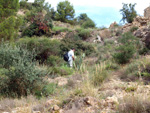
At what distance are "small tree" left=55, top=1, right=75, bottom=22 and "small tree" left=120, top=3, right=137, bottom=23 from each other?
15.7m

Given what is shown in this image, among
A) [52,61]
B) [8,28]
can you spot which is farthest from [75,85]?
[8,28]

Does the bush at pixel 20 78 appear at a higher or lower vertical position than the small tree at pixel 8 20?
lower

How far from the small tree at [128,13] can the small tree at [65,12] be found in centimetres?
1570

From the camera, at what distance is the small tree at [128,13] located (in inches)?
1056

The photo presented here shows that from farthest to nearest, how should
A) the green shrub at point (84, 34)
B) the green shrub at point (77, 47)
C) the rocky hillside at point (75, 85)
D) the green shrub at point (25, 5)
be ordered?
1. the green shrub at point (25, 5)
2. the green shrub at point (84, 34)
3. the green shrub at point (77, 47)
4. the rocky hillside at point (75, 85)

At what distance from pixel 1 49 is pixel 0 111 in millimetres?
4341

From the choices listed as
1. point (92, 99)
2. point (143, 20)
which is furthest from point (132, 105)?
point (143, 20)

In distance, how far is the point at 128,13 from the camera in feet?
89.8

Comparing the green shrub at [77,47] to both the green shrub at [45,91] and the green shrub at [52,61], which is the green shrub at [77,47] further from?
the green shrub at [45,91]

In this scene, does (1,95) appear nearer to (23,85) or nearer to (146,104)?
(23,85)

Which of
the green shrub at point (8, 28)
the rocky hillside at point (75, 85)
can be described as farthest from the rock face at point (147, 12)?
the green shrub at point (8, 28)

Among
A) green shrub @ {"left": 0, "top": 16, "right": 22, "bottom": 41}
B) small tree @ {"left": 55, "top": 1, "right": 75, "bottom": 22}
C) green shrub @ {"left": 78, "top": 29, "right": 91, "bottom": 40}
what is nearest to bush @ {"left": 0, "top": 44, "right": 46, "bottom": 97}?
green shrub @ {"left": 0, "top": 16, "right": 22, "bottom": 41}

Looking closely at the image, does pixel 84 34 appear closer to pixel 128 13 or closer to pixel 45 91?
pixel 128 13

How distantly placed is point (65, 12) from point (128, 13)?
58.1ft
